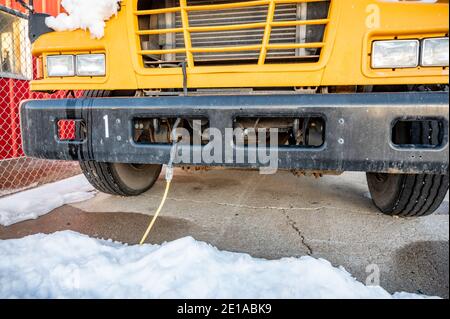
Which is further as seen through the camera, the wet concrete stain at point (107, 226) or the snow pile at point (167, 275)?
the wet concrete stain at point (107, 226)

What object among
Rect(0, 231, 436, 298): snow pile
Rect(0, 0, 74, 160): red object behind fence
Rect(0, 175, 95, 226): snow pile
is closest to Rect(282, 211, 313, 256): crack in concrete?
Rect(0, 231, 436, 298): snow pile

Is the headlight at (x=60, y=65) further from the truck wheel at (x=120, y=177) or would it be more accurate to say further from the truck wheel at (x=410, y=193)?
the truck wheel at (x=410, y=193)

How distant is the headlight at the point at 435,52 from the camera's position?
4.94ft

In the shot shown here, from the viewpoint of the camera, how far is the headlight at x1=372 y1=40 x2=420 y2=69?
5.04 ft

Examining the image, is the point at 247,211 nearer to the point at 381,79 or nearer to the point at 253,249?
the point at 253,249

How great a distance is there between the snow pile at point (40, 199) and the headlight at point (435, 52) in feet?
9.19

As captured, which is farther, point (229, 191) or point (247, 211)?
point (229, 191)

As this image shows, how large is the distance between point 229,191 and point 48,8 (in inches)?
167

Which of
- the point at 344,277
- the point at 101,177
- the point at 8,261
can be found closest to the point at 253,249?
the point at 344,277

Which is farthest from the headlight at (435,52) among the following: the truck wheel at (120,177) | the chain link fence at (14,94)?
the chain link fence at (14,94)

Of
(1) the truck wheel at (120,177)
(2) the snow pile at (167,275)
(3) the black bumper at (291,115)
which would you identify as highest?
(3) the black bumper at (291,115)

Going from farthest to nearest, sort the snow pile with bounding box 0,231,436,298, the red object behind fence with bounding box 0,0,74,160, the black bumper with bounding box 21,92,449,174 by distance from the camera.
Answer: the red object behind fence with bounding box 0,0,74,160 < the black bumper with bounding box 21,92,449,174 < the snow pile with bounding box 0,231,436,298

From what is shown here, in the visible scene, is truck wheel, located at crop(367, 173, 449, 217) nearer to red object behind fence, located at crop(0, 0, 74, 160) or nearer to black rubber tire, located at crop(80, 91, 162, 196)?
black rubber tire, located at crop(80, 91, 162, 196)

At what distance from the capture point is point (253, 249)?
74.7 inches
